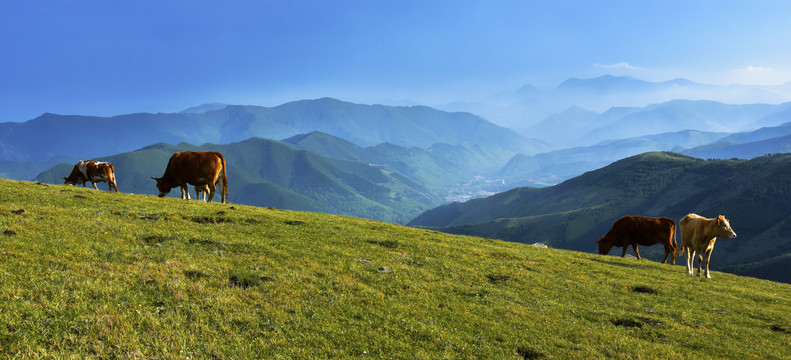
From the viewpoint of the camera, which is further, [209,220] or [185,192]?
[185,192]

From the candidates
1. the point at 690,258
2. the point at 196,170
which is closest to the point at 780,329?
the point at 690,258

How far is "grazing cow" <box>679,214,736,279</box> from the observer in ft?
77.7

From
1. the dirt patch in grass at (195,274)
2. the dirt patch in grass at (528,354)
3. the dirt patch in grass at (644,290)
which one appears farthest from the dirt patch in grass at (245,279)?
→ the dirt patch in grass at (644,290)

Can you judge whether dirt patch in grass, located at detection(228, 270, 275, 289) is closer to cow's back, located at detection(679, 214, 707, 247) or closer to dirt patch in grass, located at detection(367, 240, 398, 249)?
dirt patch in grass, located at detection(367, 240, 398, 249)

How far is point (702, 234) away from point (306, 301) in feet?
88.8

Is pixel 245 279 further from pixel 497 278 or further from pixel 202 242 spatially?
pixel 497 278

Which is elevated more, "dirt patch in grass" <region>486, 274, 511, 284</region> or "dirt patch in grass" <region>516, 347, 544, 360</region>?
"dirt patch in grass" <region>486, 274, 511, 284</region>

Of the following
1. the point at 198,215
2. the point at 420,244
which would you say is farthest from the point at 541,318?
the point at 198,215

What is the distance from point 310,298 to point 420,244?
1229cm

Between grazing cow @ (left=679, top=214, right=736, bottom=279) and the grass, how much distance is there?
10.8 feet

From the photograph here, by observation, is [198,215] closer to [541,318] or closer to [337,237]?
[337,237]

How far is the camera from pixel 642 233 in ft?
117

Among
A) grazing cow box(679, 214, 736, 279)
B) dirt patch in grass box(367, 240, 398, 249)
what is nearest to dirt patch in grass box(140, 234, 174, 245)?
dirt patch in grass box(367, 240, 398, 249)

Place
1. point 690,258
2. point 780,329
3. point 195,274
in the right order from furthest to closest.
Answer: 1. point 690,258
2. point 780,329
3. point 195,274
